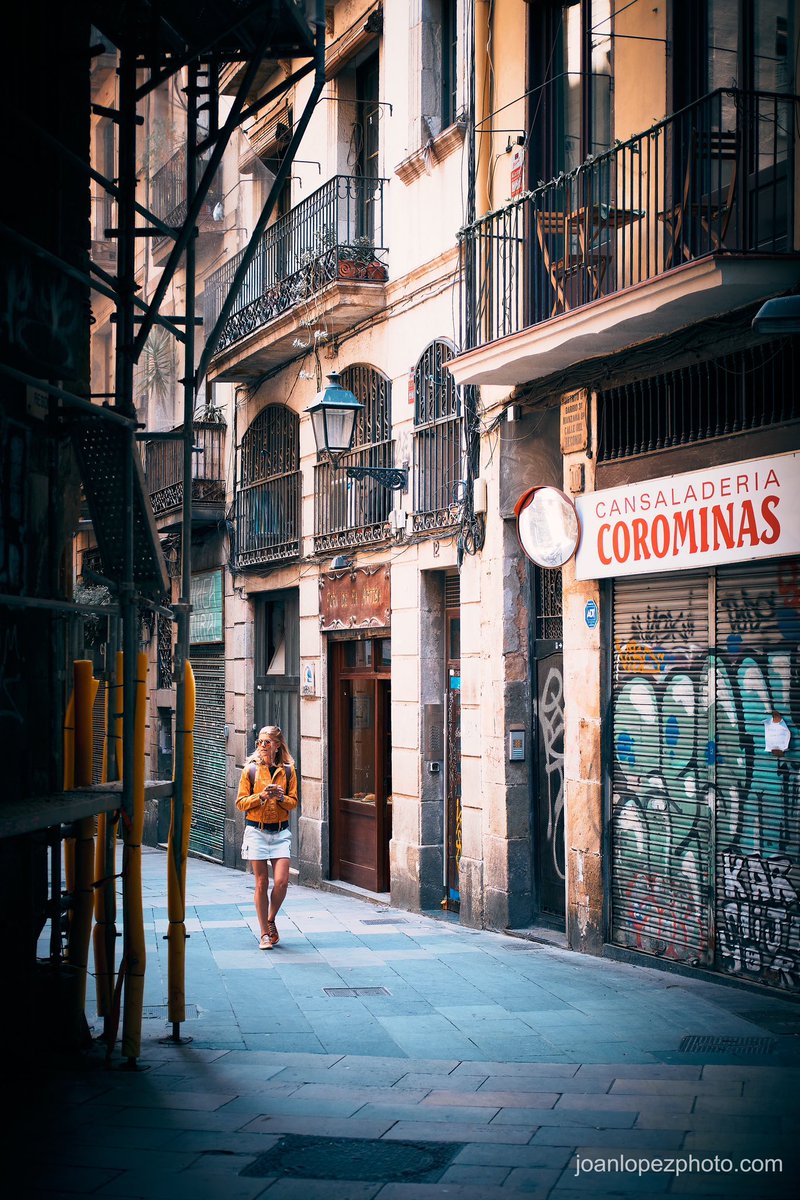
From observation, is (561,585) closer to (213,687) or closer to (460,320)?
(460,320)

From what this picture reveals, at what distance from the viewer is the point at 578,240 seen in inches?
417

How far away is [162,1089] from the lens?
6730 mm

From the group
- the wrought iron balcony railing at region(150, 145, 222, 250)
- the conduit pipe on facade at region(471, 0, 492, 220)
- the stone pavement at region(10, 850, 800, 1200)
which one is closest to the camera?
the stone pavement at region(10, 850, 800, 1200)

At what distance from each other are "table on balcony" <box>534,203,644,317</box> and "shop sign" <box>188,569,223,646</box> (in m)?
10.3

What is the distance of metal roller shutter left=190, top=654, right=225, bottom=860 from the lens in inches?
821

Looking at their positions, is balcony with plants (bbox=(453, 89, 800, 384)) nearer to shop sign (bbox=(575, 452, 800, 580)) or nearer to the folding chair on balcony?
the folding chair on balcony

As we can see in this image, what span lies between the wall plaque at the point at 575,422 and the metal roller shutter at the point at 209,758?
10.4m

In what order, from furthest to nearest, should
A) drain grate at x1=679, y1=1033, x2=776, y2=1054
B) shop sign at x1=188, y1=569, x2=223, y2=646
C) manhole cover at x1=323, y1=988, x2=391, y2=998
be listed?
shop sign at x1=188, y1=569, x2=223, y2=646 → manhole cover at x1=323, y1=988, x2=391, y2=998 → drain grate at x1=679, y1=1033, x2=776, y2=1054

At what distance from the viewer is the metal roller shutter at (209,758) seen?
2084 cm

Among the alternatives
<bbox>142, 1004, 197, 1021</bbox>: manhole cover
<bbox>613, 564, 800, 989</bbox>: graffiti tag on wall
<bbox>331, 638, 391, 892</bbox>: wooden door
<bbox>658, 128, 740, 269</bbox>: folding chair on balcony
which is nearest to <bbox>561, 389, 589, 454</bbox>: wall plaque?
<bbox>658, 128, 740, 269</bbox>: folding chair on balcony

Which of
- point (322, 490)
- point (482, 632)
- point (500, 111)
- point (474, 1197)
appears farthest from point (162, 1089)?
point (322, 490)

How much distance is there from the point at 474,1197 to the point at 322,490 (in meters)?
12.0

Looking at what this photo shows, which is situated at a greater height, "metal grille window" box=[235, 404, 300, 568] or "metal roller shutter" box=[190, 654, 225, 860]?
"metal grille window" box=[235, 404, 300, 568]

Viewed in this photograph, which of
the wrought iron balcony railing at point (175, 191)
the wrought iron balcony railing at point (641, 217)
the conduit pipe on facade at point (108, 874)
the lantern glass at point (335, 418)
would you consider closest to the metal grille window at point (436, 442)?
the lantern glass at point (335, 418)
